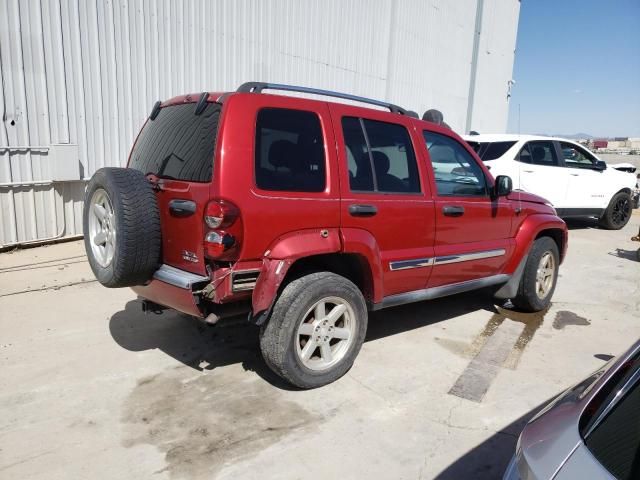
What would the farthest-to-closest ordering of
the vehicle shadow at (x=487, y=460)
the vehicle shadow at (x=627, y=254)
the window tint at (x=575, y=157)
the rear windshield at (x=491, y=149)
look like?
1. the window tint at (x=575, y=157)
2. the rear windshield at (x=491, y=149)
3. the vehicle shadow at (x=627, y=254)
4. the vehicle shadow at (x=487, y=460)

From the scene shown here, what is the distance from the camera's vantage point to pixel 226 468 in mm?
Answer: 2688

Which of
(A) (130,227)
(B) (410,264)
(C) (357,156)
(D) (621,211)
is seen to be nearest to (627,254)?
(D) (621,211)

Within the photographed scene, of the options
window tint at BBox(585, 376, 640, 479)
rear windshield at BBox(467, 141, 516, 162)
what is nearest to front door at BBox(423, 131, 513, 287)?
window tint at BBox(585, 376, 640, 479)

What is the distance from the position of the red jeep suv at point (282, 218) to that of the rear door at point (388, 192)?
0.01m

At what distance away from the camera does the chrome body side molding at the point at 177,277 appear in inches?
121

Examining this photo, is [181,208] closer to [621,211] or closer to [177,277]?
[177,277]

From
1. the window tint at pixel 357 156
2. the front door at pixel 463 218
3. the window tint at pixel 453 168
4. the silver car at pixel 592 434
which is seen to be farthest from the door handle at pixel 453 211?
the silver car at pixel 592 434

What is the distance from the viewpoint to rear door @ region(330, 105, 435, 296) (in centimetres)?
359

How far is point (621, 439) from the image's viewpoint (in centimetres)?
148

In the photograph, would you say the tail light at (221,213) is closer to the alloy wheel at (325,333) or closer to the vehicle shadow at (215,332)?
the vehicle shadow at (215,332)

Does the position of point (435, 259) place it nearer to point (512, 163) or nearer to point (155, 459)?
point (155, 459)

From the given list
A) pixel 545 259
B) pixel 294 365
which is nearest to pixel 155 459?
pixel 294 365

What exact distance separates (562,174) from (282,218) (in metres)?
7.85

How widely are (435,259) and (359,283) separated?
2.51 feet
